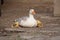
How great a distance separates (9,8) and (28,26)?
4.35 feet

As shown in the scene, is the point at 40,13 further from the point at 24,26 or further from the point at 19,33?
the point at 19,33

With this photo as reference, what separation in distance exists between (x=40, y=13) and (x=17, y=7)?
580 millimetres

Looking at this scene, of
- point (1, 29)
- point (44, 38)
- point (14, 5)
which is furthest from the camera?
point (14, 5)

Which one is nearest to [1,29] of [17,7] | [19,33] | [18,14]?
[19,33]

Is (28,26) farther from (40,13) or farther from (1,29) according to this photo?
(40,13)

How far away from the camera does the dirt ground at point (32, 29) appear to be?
2453mm

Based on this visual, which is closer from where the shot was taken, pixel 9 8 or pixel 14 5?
pixel 9 8

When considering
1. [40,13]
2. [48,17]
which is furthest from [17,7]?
[48,17]

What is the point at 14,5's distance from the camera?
14.2 ft

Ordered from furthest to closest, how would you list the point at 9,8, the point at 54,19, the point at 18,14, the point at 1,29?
the point at 9,8
the point at 18,14
the point at 54,19
the point at 1,29

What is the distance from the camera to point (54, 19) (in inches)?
129

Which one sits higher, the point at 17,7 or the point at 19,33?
the point at 17,7

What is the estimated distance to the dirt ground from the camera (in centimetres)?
245

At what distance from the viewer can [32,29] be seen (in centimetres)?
271
